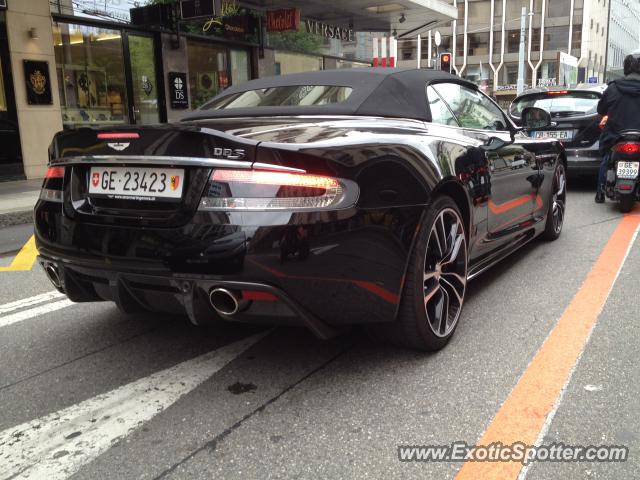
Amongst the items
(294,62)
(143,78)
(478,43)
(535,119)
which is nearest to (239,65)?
(294,62)

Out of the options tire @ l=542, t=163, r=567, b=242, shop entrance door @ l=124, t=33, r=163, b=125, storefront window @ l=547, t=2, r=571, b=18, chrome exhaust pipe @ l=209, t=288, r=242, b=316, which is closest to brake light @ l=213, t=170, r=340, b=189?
chrome exhaust pipe @ l=209, t=288, r=242, b=316

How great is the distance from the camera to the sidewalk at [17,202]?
24.5 ft

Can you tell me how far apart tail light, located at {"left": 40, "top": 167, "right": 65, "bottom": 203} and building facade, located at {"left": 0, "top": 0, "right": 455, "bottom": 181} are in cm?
651

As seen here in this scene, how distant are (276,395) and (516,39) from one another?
68883 millimetres

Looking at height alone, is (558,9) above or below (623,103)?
above

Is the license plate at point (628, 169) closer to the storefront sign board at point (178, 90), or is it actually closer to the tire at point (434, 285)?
the tire at point (434, 285)

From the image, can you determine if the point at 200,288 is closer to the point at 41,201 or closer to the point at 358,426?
the point at 358,426

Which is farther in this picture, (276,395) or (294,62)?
(294,62)

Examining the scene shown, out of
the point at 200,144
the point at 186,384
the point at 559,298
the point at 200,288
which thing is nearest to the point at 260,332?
the point at 186,384

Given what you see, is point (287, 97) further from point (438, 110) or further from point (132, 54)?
point (132, 54)

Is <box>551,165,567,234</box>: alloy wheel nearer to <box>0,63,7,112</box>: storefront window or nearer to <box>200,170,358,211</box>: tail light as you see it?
<box>200,170,358,211</box>: tail light

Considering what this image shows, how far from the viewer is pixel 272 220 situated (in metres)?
2.23

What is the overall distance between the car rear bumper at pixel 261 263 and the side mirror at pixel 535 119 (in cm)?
251

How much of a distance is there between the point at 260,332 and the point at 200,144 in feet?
4.11
